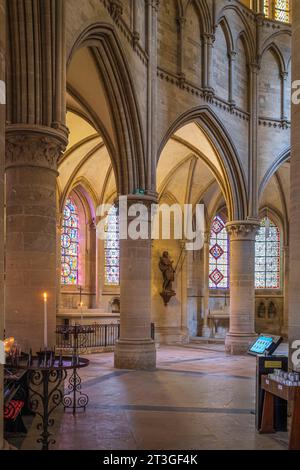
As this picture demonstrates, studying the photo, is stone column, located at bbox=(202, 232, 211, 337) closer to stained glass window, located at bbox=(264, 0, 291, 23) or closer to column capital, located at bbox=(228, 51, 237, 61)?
column capital, located at bbox=(228, 51, 237, 61)

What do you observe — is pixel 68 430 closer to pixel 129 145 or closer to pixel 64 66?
pixel 64 66

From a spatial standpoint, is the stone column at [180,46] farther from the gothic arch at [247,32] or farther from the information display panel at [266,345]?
the information display panel at [266,345]

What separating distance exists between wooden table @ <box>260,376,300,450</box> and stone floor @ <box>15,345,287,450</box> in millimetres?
244

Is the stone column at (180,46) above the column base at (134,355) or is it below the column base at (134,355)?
above

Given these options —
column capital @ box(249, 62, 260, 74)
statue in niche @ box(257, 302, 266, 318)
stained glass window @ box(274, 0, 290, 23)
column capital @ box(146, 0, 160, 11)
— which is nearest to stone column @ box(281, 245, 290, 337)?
statue in niche @ box(257, 302, 266, 318)

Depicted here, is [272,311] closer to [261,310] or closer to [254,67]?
[261,310]

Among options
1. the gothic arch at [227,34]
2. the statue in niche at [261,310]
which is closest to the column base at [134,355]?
the gothic arch at [227,34]

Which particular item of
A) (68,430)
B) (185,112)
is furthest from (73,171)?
(68,430)

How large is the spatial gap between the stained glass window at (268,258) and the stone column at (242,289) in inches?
372

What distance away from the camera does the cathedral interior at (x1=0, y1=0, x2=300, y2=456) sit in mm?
8602

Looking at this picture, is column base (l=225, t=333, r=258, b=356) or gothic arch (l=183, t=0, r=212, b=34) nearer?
gothic arch (l=183, t=0, r=212, b=34)

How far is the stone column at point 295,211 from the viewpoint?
27.1 feet

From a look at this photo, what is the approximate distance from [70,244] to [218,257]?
Result: 25.5 ft

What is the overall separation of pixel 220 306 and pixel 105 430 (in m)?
21.0
